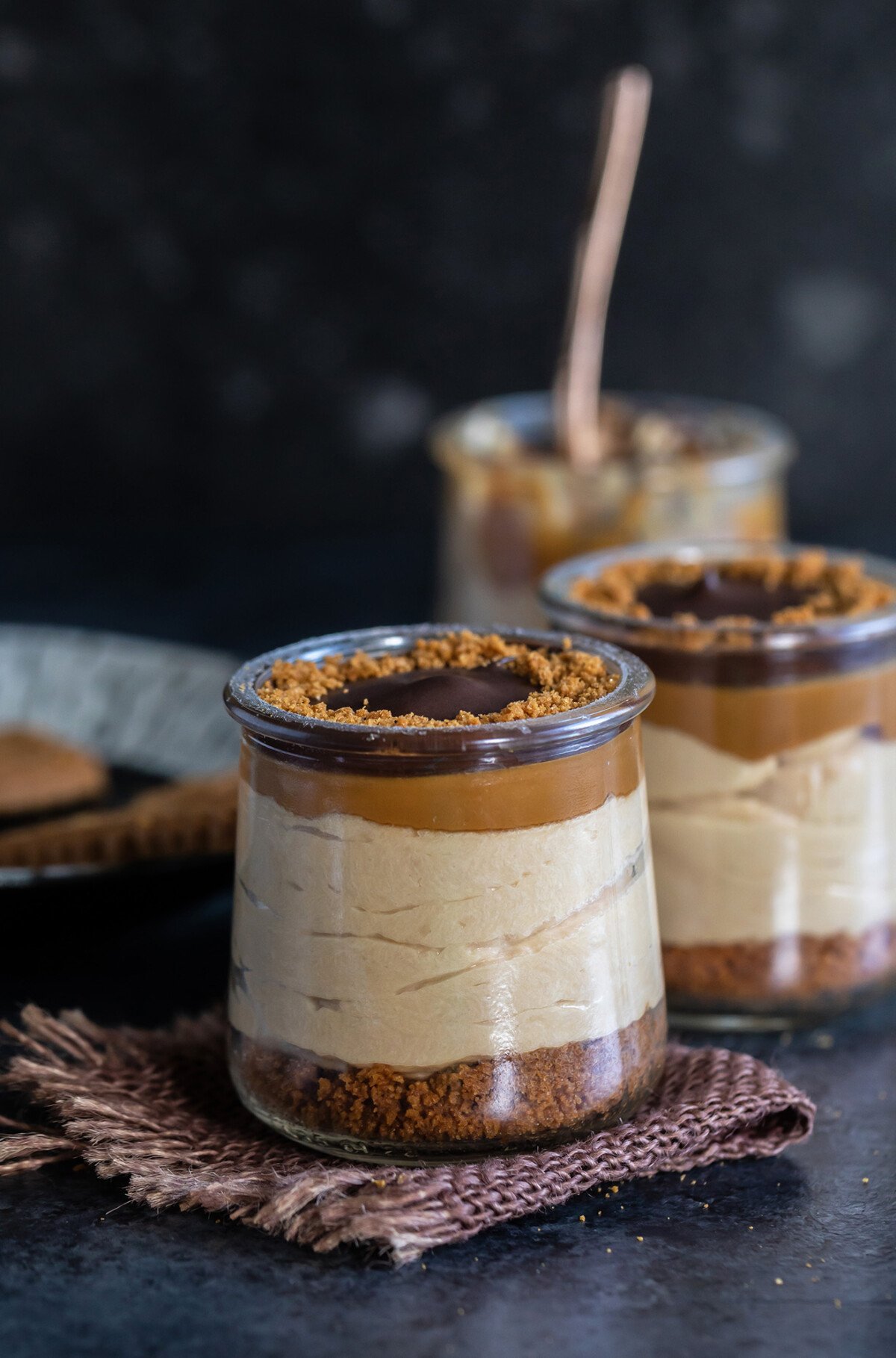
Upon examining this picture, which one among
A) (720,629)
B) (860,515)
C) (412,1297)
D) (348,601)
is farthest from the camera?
(860,515)

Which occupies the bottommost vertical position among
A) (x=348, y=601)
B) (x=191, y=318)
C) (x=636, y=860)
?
(x=348, y=601)

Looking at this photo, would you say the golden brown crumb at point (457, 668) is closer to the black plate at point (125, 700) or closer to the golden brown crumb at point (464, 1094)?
the golden brown crumb at point (464, 1094)

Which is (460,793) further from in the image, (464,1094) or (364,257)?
(364,257)

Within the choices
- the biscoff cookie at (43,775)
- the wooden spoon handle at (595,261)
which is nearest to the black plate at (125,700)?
the biscoff cookie at (43,775)

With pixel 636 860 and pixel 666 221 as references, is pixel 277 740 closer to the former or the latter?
pixel 636 860

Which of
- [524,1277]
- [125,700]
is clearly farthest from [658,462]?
[524,1277]

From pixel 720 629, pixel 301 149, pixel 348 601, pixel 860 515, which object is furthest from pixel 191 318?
pixel 720 629
